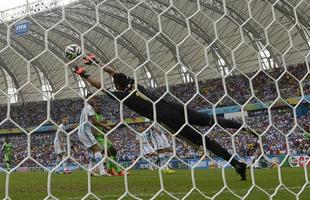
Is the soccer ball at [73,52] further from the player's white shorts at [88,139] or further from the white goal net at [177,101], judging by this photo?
the player's white shorts at [88,139]

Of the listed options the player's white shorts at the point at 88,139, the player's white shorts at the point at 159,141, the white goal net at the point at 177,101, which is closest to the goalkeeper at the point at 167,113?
the white goal net at the point at 177,101

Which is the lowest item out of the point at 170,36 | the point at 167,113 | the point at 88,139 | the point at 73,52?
the point at 167,113

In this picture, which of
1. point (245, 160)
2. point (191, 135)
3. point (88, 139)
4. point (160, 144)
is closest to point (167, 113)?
point (191, 135)

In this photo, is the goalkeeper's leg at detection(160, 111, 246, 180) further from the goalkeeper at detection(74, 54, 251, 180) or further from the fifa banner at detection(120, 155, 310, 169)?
the fifa banner at detection(120, 155, 310, 169)

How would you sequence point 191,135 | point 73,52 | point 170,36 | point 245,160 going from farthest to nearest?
1. point 245,160
2. point 170,36
3. point 191,135
4. point 73,52

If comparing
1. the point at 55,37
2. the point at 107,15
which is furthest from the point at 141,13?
the point at 55,37

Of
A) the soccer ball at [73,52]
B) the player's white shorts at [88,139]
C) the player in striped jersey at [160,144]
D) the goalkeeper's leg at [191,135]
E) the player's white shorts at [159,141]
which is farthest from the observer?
the player's white shorts at [159,141]

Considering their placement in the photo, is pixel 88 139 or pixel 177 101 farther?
pixel 88 139

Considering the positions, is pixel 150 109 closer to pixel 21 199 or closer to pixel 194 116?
pixel 194 116

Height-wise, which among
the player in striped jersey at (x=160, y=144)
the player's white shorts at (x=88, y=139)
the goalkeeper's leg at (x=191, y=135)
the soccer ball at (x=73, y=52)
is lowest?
the goalkeeper's leg at (x=191, y=135)

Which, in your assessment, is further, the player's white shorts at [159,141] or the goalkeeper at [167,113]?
the player's white shorts at [159,141]

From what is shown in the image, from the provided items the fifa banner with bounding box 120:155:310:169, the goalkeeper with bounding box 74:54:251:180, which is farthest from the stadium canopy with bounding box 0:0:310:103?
the fifa banner with bounding box 120:155:310:169

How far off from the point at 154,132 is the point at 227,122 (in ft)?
21.9

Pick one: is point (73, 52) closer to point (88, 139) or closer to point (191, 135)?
point (191, 135)
